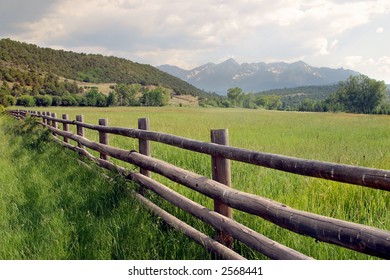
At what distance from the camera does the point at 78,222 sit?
3.68m

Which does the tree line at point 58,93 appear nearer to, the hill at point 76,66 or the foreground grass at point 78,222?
the hill at point 76,66

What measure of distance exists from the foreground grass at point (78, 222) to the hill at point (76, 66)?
1045 cm

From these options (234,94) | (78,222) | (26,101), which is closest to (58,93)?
(26,101)

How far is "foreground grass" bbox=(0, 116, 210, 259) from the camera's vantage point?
121 inches

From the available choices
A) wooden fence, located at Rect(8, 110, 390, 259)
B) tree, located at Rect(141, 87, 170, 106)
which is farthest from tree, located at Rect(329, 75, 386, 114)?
wooden fence, located at Rect(8, 110, 390, 259)

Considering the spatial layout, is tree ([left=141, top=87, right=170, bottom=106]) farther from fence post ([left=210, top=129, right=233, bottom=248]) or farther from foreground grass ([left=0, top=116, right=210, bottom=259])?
fence post ([left=210, top=129, right=233, bottom=248])

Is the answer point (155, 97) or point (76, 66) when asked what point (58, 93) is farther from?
point (155, 97)

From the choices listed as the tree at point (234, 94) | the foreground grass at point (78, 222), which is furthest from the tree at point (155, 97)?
the foreground grass at point (78, 222)

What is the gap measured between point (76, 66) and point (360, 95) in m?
74.4

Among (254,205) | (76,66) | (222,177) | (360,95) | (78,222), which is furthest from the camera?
(360,95)

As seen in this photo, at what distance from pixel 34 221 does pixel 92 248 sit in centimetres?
110

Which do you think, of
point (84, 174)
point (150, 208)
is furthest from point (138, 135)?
point (84, 174)

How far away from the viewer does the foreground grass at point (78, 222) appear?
3068 mm
